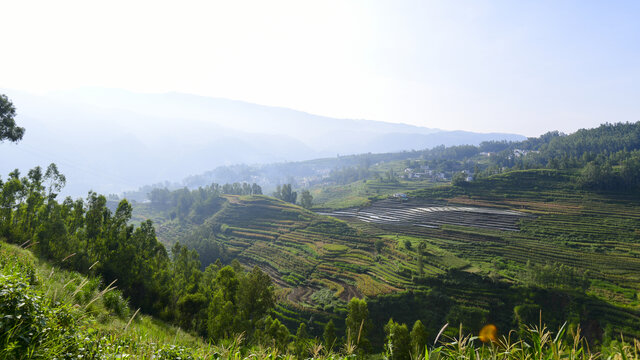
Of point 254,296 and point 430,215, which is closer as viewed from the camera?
point 254,296

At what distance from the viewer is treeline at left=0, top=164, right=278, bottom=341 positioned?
2341cm

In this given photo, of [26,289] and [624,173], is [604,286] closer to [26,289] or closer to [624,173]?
[624,173]

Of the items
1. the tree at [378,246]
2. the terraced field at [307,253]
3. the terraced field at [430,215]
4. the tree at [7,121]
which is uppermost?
the tree at [7,121]

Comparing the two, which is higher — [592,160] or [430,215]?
[592,160]

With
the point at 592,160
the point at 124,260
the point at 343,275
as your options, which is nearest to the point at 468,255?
the point at 343,275

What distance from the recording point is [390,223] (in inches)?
3221

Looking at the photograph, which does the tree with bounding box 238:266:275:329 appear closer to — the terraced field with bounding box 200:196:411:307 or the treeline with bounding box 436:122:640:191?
the terraced field with bounding box 200:196:411:307

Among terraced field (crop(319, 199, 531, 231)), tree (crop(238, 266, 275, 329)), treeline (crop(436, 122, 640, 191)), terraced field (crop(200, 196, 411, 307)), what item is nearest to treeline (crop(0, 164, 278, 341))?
tree (crop(238, 266, 275, 329))

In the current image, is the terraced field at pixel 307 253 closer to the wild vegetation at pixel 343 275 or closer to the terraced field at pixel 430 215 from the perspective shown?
the wild vegetation at pixel 343 275

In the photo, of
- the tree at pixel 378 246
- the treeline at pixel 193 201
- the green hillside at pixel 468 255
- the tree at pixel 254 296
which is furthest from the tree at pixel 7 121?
the treeline at pixel 193 201

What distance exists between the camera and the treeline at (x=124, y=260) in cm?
2341

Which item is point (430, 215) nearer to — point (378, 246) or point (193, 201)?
point (378, 246)

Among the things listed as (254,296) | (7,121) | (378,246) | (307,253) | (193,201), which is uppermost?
(7,121)

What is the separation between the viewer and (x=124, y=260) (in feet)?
87.4
